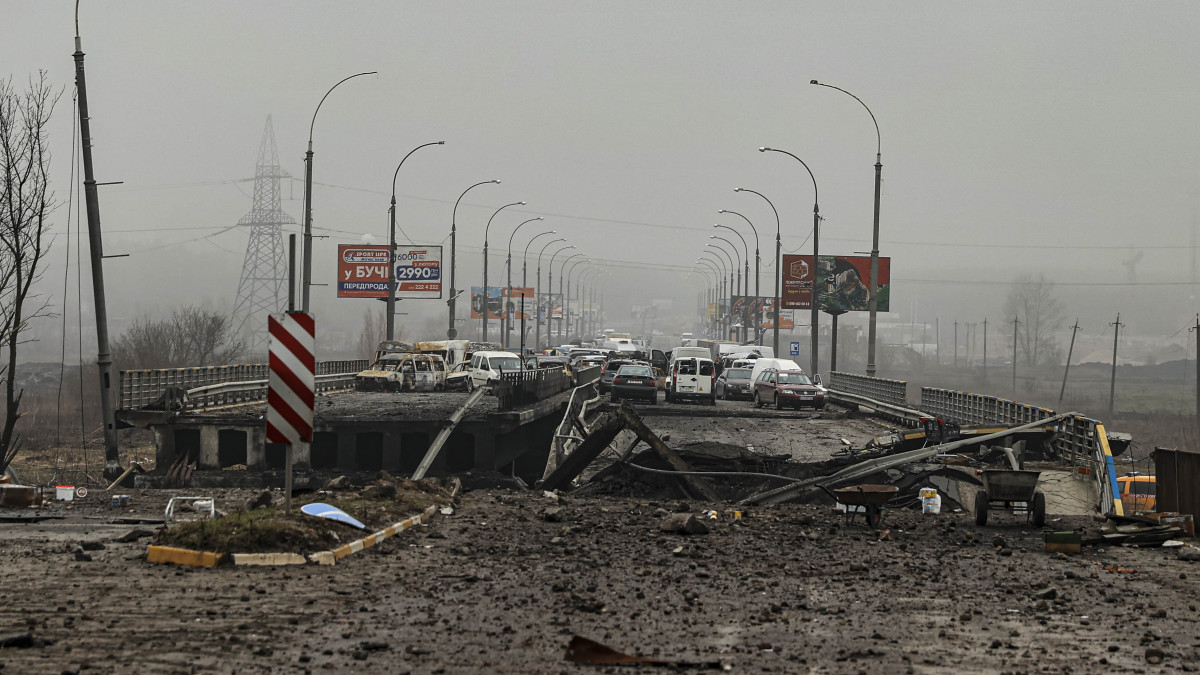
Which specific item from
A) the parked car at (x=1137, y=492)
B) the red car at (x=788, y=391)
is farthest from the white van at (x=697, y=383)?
the parked car at (x=1137, y=492)

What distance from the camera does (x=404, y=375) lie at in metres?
46.1

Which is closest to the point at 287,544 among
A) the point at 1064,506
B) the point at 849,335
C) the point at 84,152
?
the point at 1064,506

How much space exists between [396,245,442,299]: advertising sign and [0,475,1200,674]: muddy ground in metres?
58.8

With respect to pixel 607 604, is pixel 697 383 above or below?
below

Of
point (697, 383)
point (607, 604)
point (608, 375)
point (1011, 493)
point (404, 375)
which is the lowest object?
point (697, 383)

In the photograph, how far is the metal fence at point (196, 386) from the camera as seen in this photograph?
3025 cm

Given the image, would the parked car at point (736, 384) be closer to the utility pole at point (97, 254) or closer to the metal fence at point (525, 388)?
the metal fence at point (525, 388)

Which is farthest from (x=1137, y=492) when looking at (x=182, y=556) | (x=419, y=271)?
(x=419, y=271)

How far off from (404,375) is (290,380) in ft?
111

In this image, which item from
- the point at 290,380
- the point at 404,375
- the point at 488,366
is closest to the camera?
the point at 290,380

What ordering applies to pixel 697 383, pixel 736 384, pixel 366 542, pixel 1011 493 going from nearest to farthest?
1. pixel 366 542
2. pixel 1011 493
3. pixel 697 383
4. pixel 736 384

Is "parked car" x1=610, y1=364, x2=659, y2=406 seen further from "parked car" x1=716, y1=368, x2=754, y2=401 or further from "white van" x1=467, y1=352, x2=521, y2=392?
"parked car" x1=716, y1=368, x2=754, y2=401

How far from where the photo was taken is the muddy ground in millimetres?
7715

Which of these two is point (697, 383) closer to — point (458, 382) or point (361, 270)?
point (458, 382)
